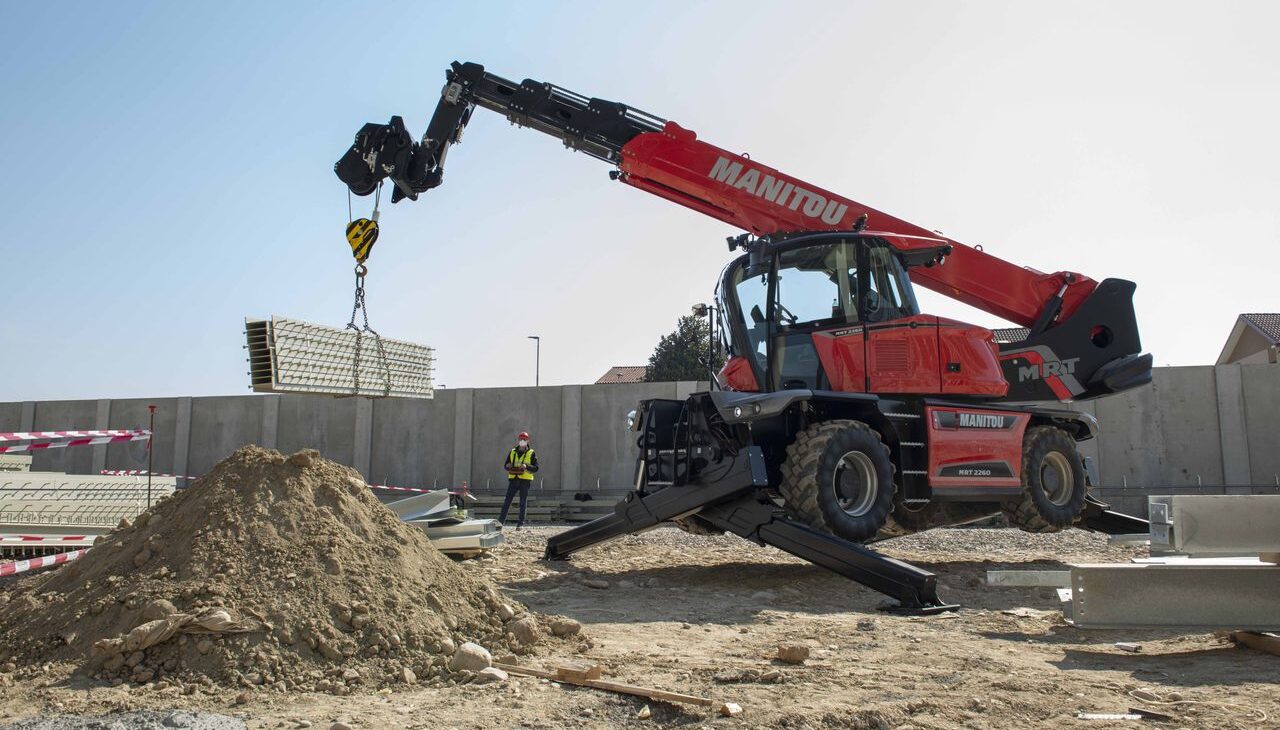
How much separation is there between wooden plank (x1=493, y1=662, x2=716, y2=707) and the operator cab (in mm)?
4798

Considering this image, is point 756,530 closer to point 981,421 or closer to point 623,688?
point 981,421

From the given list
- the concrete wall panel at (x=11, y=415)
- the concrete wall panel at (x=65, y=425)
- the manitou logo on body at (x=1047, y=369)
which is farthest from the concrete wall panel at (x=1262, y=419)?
the concrete wall panel at (x=11, y=415)

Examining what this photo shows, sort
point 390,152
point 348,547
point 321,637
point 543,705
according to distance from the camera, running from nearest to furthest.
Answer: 1. point 543,705
2. point 321,637
3. point 348,547
4. point 390,152

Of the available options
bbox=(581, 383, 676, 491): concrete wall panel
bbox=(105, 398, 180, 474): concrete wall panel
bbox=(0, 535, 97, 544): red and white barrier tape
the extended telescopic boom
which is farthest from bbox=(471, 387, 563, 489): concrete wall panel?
bbox=(0, 535, 97, 544): red and white barrier tape

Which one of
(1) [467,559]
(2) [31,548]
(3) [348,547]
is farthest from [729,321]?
(2) [31,548]

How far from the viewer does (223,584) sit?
4797 millimetres

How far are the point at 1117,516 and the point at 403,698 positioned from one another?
31.4 ft

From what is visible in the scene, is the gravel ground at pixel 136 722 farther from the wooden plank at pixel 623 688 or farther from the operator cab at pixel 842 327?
the operator cab at pixel 842 327

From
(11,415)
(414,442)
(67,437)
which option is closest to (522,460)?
(67,437)

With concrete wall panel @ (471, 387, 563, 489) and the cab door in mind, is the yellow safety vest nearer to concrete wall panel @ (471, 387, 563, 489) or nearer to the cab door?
concrete wall panel @ (471, 387, 563, 489)

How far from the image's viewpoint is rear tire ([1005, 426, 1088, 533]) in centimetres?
984

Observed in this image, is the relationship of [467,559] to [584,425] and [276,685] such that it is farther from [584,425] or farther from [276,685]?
[584,425]

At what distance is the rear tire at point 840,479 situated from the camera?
7793 millimetres

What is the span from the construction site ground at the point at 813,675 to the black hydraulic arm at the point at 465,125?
12.8 ft
